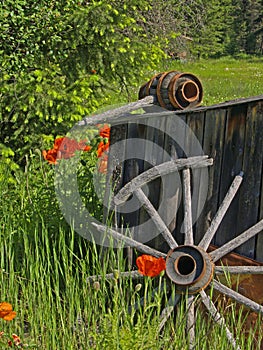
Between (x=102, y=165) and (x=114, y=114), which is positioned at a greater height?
(x=114, y=114)

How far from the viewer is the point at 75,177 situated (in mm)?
5117

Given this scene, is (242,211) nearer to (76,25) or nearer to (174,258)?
(174,258)

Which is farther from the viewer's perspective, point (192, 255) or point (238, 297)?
point (192, 255)

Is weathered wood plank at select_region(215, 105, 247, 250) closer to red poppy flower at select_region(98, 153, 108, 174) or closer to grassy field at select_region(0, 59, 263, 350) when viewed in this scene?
grassy field at select_region(0, 59, 263, 350)

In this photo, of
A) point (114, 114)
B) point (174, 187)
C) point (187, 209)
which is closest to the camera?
point (187, 209)

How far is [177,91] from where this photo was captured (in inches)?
159

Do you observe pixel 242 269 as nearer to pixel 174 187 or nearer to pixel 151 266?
pixel 174 187

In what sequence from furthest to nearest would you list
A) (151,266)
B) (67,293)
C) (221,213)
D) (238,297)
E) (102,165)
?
(102,165), (221,213), (238,297), (67,293), (151,266)

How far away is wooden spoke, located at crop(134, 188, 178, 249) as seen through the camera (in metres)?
3.82

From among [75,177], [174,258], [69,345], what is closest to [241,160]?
[174,258]

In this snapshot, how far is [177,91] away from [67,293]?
1539 mm

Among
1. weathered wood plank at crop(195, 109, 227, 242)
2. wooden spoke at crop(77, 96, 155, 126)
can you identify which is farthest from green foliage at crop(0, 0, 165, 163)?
weathered wood plank at crop(195, 109, 227, 242)

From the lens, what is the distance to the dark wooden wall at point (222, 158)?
3514 millimetres

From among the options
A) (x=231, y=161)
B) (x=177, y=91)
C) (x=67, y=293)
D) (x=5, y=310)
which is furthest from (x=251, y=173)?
(x=5, y=310)
